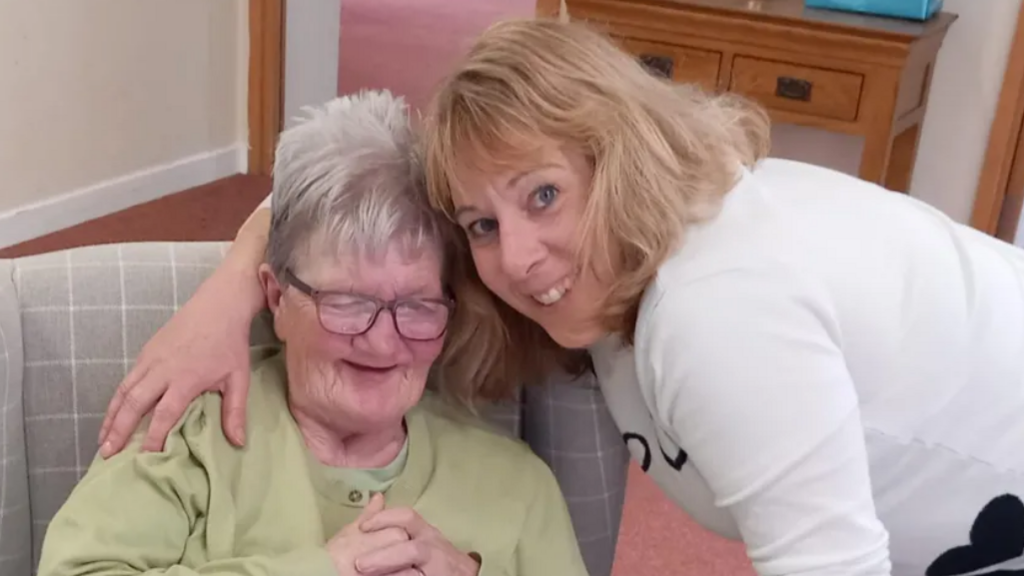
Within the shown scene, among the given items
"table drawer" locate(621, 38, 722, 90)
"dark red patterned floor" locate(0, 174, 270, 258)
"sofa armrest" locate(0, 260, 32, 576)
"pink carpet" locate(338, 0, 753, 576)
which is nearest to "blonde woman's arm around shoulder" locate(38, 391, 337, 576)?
"sofa armrest" locate(0, 260, 32, 576)

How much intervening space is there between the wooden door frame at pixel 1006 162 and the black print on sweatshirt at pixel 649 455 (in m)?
2.08

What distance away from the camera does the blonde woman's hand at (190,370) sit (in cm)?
114

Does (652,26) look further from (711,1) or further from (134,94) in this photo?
(134,94)

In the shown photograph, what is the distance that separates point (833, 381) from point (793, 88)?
1.89 metres

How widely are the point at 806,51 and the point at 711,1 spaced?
285 millimetres

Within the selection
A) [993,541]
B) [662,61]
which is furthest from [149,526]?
[662,61]

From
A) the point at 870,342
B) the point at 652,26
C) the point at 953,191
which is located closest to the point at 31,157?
the point at 652,26

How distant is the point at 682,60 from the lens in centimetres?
278

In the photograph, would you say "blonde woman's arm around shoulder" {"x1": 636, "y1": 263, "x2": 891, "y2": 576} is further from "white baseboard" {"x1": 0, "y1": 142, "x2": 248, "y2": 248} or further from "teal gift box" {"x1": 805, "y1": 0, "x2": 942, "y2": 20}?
"white baseboard" {"x1": 0, "y1": 142, "x2": 248, "y2": 248}

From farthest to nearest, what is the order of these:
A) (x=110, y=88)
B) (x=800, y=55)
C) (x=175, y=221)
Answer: (x=175, y=221) → (x=110, y=88) → (x=800, y=55)

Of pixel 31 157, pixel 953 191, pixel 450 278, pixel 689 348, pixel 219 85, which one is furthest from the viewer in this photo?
pixel 219 85

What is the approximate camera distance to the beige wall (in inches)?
123

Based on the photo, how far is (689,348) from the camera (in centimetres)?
95

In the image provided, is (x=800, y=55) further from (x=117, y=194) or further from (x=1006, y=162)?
(x=117, y=194)
